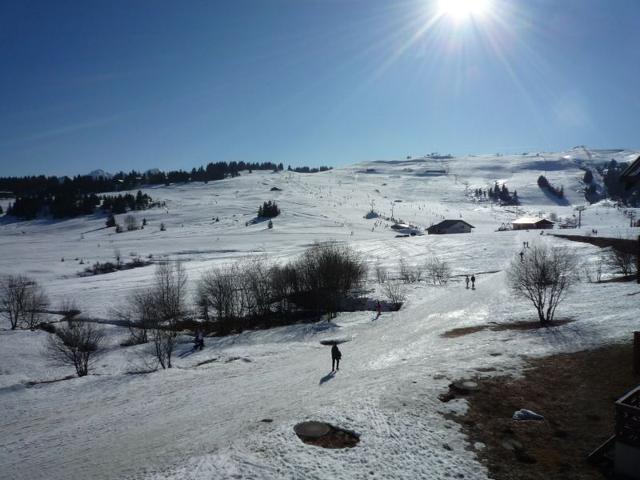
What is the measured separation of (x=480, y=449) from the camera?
41.7 feet

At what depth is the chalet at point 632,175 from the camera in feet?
32.4

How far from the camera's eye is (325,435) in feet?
46.8

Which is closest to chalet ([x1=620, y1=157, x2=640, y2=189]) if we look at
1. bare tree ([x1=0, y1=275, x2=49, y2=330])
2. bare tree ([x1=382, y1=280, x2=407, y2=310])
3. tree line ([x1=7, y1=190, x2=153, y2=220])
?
bare tree ([x1=382, y1=280, x2=407, y2=310])

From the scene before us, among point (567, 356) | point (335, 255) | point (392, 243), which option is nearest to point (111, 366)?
point (335, 255)

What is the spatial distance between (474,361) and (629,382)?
6549mm

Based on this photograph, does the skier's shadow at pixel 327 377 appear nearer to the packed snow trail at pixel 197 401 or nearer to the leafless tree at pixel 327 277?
the packed snow trail at pixel 197 401

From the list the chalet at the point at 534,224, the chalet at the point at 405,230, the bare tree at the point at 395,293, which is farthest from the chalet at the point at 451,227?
the bare tree at the point at 395,293

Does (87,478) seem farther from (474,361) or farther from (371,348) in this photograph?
(371,348)

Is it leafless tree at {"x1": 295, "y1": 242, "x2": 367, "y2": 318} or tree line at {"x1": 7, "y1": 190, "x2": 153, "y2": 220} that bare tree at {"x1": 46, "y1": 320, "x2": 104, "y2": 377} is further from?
tree line at {"x1": 7, "y1": 190, "x2": 153, "y2": 220}

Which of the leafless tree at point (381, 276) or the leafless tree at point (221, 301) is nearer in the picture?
the leafless tree at point (221, 301)

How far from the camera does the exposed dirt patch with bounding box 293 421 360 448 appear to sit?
44.8 ft

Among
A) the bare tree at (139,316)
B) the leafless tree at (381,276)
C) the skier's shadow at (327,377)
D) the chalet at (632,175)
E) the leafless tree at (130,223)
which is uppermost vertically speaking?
the chalet at (632,175)

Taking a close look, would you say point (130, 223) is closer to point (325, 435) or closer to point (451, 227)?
point (451, 227)

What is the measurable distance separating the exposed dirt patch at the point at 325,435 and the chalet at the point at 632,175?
445 inches
